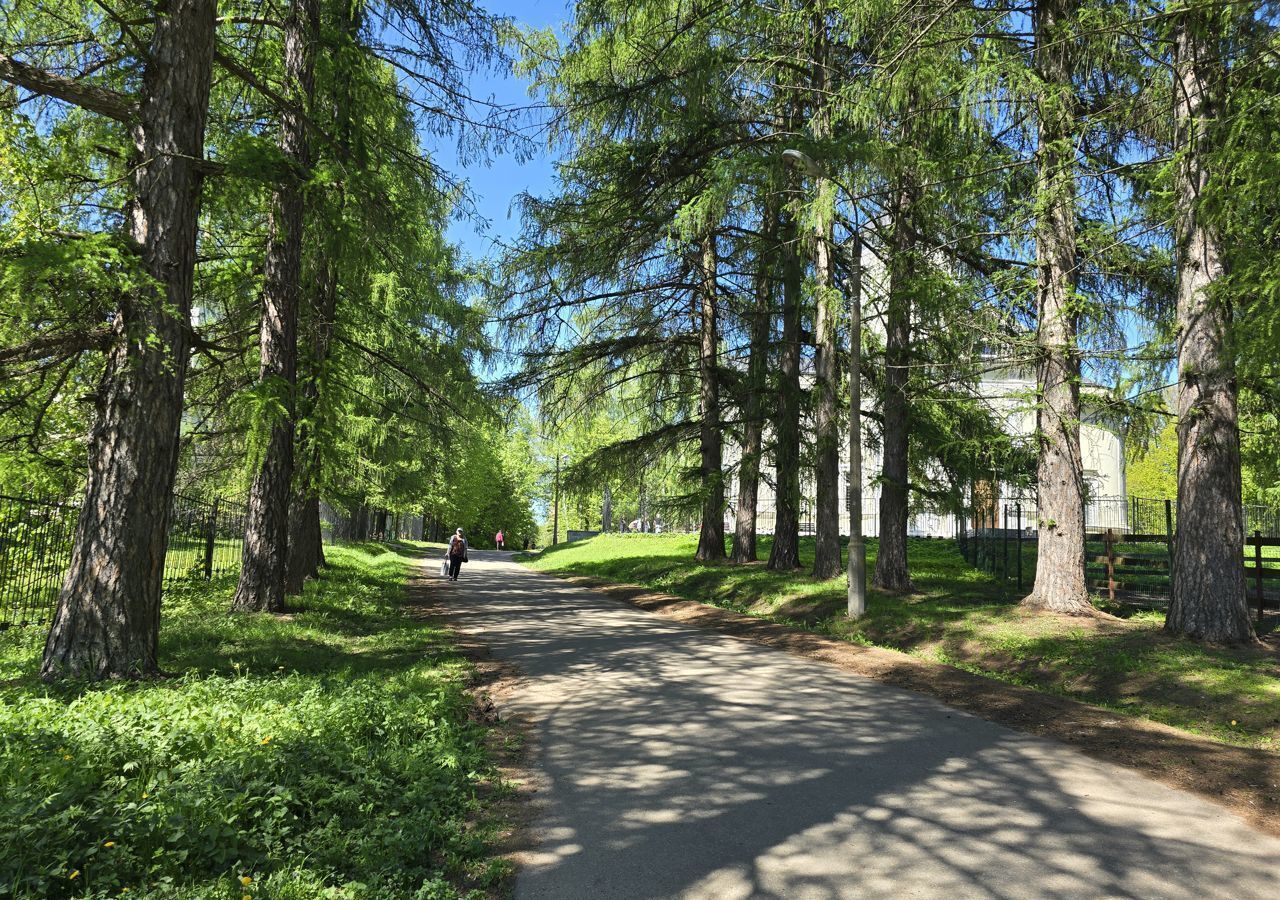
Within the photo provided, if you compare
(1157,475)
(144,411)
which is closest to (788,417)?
(144,411)

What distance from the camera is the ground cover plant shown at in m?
7.62

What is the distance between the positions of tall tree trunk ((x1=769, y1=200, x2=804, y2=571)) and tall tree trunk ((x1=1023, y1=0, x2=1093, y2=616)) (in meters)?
5.59

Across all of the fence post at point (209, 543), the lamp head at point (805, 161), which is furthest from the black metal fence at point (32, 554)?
the lamp head at point (805, 161)

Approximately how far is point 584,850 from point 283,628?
7537 mm

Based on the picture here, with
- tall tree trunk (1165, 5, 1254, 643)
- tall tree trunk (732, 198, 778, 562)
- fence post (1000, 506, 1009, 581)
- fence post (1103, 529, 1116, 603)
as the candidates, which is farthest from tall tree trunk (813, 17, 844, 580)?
tall tree trunk (1165, 5, 1254, 643)

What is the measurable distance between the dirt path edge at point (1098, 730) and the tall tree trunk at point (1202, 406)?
9.53ft

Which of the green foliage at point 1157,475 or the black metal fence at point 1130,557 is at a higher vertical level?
the green foliage at point 1157,475

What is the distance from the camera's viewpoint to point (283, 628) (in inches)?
408

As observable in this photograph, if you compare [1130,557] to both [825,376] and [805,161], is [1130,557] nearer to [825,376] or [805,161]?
[825,376]

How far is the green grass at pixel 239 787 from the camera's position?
339 centimetres

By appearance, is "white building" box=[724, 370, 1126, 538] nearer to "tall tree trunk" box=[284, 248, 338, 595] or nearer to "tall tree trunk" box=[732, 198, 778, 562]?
"tall tree trunk" box=[732, 198, 778, 562]

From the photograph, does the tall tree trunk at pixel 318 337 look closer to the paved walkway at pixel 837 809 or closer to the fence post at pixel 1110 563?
the paved walkway at pixel 837 809

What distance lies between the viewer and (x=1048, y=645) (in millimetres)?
9984

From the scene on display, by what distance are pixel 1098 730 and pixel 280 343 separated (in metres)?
11.0
